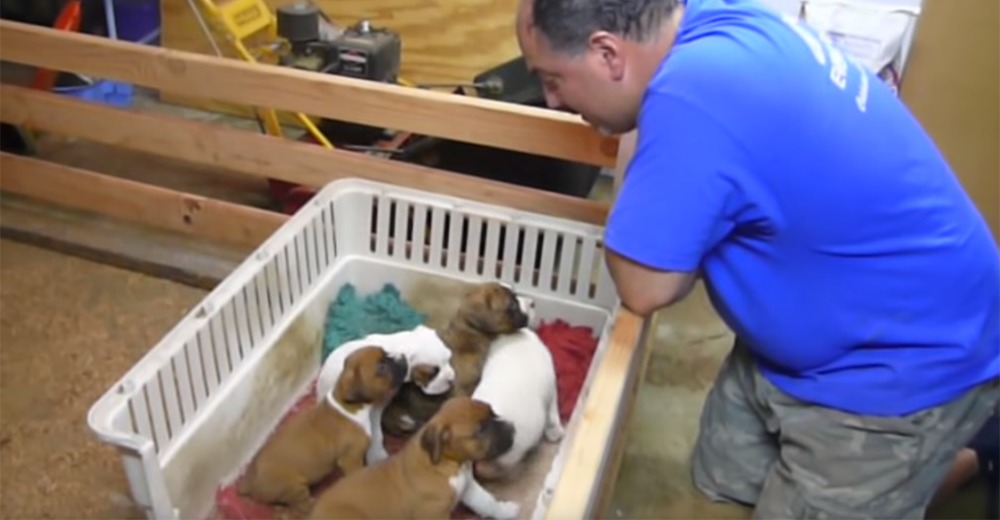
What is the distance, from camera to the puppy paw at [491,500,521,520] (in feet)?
4.74

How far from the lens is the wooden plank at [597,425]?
93 centimetres

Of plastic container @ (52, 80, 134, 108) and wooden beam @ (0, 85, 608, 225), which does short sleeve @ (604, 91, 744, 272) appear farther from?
plastic container @ (52, 80, 134, 108)

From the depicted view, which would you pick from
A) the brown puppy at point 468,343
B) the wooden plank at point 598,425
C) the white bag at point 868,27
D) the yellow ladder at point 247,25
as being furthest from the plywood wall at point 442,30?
the wooden plank at point 598,425

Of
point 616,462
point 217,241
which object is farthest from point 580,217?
point 217,241

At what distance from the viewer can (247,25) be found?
7.41 ft

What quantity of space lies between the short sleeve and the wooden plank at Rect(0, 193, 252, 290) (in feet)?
4.09

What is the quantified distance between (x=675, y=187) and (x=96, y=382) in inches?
49.4

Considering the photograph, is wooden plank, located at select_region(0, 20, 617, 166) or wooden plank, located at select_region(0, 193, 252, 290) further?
wooden plank, located at select_region(0, 193, 252, 290)

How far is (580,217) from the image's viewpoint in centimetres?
173

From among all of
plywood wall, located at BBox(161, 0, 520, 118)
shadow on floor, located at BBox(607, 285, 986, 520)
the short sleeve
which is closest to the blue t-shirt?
A: the short sleeve

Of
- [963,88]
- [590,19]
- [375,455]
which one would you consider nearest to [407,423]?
[375,455]

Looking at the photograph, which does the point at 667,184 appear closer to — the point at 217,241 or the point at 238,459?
the point at 238,459

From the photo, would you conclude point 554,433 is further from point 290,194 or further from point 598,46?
point 290,194

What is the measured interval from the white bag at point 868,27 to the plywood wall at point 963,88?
0.06 metres
